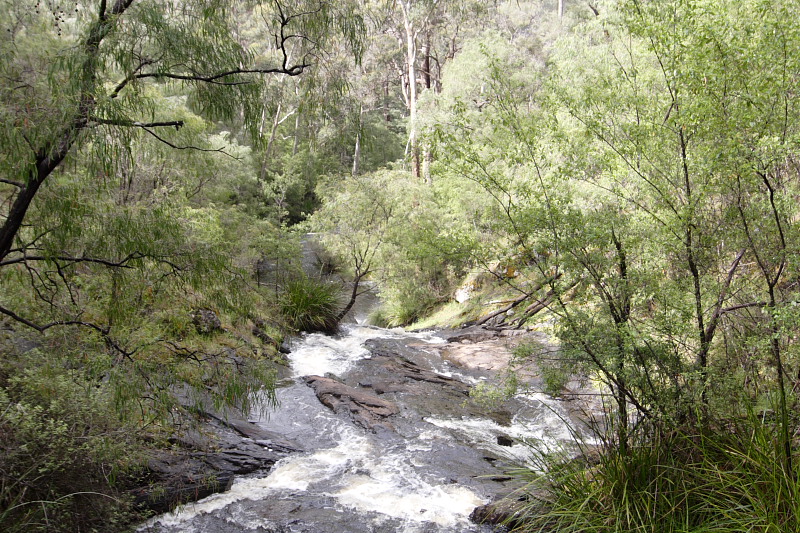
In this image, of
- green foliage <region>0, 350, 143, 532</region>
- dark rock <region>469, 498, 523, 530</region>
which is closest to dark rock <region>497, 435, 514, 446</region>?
dark rock <region>469, 498, 523, 530</region>

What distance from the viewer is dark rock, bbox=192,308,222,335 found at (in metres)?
9.34

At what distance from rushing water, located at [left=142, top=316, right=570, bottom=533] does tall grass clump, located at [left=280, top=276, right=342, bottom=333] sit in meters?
3.85

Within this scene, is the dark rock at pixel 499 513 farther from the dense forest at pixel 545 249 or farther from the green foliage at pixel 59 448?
the green foliage at pixel 59 448

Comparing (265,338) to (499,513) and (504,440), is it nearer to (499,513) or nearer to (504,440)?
(504,440)

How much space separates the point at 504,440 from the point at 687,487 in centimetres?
371

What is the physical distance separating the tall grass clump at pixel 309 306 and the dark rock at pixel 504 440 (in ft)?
23.2

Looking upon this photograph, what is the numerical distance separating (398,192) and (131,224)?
39.6ft

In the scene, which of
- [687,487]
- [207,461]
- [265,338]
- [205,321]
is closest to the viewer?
[687,487]

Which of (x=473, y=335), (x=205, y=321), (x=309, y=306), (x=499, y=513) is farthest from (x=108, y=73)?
(x=473, y=335)

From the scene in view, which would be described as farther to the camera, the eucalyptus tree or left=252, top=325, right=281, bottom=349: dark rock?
left=252, top=325, right=281, bottom=349: dark rock

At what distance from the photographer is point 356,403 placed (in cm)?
848

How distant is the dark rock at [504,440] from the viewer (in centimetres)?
703

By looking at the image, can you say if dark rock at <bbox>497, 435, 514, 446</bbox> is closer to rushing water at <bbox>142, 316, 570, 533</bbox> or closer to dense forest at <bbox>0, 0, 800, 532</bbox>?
rushing water at <bbox>142, 316, 570, 533</bbox>

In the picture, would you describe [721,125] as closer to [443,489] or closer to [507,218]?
[507,218]
